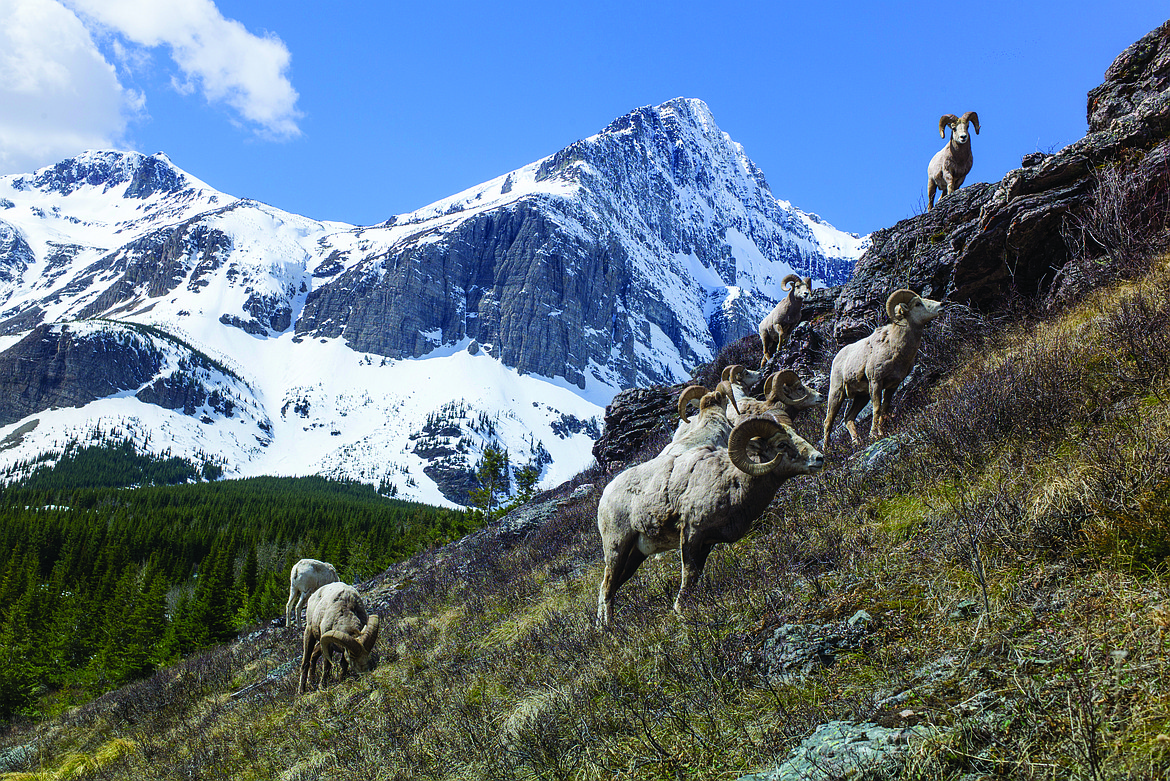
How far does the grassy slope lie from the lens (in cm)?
255

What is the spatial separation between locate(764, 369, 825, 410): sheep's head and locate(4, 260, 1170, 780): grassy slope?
0.91 metres

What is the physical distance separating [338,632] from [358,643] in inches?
Result: 18.4

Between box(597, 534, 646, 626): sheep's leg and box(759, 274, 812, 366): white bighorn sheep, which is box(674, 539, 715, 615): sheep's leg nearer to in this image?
box(597, 534, 646, 626): sheep's leg

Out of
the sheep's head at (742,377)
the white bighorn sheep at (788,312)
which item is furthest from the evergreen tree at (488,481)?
the sheep's head at (742,377)

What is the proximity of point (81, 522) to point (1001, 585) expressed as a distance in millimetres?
94393

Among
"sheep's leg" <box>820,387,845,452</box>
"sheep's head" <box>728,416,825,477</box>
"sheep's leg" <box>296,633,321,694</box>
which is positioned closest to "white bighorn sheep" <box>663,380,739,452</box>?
"sheep's head" <box>728,416,825,477</box>

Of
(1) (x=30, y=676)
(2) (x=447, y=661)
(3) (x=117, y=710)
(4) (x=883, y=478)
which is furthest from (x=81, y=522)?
(4) (x=883, y=478)

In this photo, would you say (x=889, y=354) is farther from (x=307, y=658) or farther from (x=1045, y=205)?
(x=307, y=658)

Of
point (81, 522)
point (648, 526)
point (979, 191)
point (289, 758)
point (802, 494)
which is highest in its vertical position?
point (81, 522)

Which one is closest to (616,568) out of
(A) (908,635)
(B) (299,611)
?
(A) (908,635)

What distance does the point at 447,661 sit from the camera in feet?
27.3

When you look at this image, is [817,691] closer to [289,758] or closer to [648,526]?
[648,526]

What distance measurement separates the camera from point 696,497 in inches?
220

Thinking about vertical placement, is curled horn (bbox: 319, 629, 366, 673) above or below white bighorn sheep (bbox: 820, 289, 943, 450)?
below
